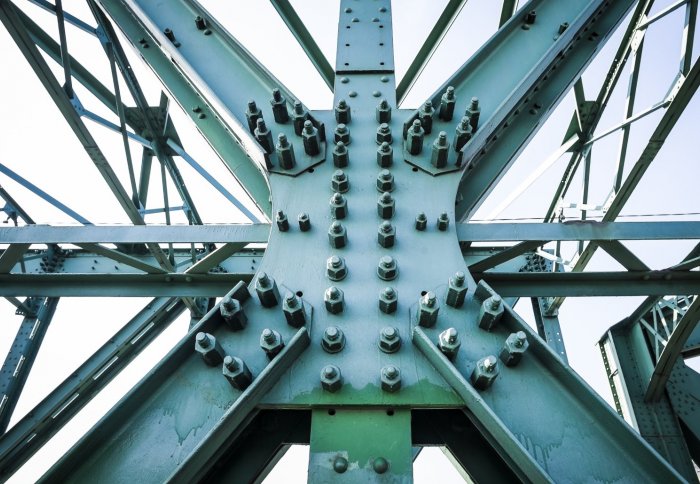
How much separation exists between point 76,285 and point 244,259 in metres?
5.40

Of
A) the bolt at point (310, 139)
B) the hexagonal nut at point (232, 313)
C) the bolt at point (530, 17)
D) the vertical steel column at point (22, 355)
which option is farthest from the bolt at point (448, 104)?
the vertical steel column at point (22, 355)

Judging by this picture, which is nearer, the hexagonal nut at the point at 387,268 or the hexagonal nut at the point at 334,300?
the hexagonal nut at the point at 334,300

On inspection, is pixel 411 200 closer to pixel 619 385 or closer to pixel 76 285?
pixel 76 285

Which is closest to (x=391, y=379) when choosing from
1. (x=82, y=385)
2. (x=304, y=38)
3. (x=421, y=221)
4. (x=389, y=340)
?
(x=389, y=340)

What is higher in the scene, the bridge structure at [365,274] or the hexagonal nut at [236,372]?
the bridge structure at [365,274]

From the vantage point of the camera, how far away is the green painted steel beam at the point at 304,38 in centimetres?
460

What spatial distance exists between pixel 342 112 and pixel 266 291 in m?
1.45

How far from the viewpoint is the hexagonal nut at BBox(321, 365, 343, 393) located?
197 cm

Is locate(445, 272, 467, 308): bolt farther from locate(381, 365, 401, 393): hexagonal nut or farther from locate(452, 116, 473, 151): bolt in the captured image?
locate(452, 116, 473, 151): bolt


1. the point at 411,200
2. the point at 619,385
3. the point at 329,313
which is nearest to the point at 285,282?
the point at 329,313

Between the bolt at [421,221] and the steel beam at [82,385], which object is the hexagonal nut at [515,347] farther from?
the steel beam at [82,385]

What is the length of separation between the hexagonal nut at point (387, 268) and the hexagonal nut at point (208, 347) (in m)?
0.86

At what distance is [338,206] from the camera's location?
2.64 meters

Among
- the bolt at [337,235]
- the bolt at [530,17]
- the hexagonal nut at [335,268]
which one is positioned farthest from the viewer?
the bolt at [530,17]
